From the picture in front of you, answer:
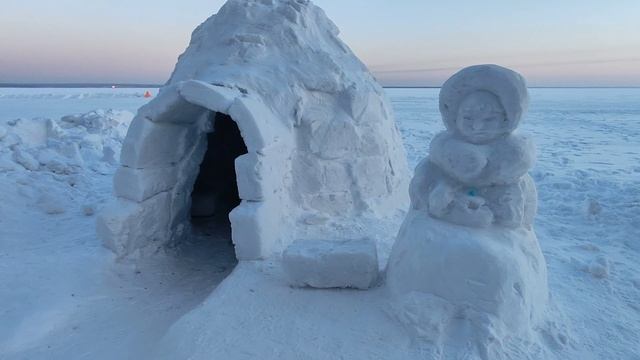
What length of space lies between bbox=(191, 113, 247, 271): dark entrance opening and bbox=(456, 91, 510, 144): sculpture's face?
2889 millimetres

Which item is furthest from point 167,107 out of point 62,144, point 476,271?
point 62,144

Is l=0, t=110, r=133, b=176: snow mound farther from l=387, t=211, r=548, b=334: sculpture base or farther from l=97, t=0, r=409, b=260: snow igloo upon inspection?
l=387, t=211, r=548, b=334: sculpture base

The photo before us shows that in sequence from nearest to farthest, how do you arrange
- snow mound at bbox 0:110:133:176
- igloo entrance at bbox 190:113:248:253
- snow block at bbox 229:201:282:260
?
snow block at bbox 229:201:282:260, igloo entrance at bbox 190:113:248:253, snow mound at bbox 0:110:133:176

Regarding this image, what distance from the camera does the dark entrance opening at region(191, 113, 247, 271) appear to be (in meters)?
5.28

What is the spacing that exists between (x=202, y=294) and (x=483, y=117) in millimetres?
2773

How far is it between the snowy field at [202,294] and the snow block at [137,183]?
576 mm

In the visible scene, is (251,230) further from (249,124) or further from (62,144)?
(62,144)

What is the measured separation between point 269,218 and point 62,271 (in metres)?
1.85

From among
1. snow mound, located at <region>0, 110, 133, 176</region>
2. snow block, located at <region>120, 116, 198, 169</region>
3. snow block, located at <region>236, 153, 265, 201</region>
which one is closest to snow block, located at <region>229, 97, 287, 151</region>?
snow block, located at <region>236, 153, 265, 201</region>

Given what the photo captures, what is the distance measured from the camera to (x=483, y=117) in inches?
118

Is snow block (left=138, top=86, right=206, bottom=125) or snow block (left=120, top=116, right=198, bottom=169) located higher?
snow block (left=138, top=86, right=206, bottom=125)

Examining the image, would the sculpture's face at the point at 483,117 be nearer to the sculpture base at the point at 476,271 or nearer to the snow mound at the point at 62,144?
the sculpture base at the point at 476,271

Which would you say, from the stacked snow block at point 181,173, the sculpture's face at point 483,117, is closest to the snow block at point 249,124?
the stacked snow block at point 181,173

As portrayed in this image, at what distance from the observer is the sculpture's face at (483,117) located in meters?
2.97
